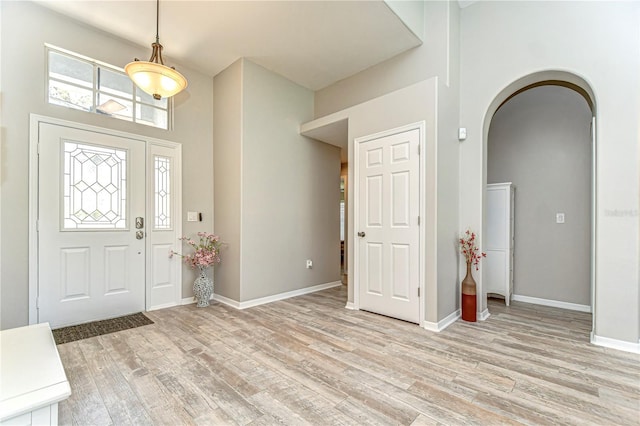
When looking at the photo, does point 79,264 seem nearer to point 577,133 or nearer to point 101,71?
point 101,71

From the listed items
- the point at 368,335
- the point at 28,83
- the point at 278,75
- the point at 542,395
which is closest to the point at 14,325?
the point at 28,83

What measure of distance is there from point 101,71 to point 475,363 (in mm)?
4975

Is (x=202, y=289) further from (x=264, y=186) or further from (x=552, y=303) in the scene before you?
(x=552, y=303)

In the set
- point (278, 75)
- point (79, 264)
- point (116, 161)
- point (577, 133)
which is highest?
point (278, 75)

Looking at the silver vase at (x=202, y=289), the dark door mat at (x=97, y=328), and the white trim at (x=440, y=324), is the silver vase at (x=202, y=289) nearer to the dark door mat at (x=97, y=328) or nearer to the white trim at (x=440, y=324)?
the dark door mat at (x=97, y=328)

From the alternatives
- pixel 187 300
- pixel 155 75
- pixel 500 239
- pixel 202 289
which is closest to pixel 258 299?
pixel 202 289

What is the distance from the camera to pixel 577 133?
12.8 ft

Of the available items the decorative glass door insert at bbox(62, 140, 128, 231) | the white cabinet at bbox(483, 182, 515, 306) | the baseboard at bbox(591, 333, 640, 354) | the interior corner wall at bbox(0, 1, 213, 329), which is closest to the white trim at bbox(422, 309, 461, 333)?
the white cabinet at bbox(483, 182, 515, 306)

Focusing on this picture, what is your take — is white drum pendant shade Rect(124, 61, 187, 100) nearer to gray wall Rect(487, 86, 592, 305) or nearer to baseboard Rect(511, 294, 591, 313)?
gray wall Rect(487, 86, 592, 305)

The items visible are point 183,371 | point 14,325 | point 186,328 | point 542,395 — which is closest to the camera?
point 542,395

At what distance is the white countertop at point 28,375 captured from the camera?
1.15 meters

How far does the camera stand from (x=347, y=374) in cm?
217

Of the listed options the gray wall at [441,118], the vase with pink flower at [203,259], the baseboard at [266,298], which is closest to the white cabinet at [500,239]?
the gray wall at [441,118]

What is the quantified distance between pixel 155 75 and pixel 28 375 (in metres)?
2.24
